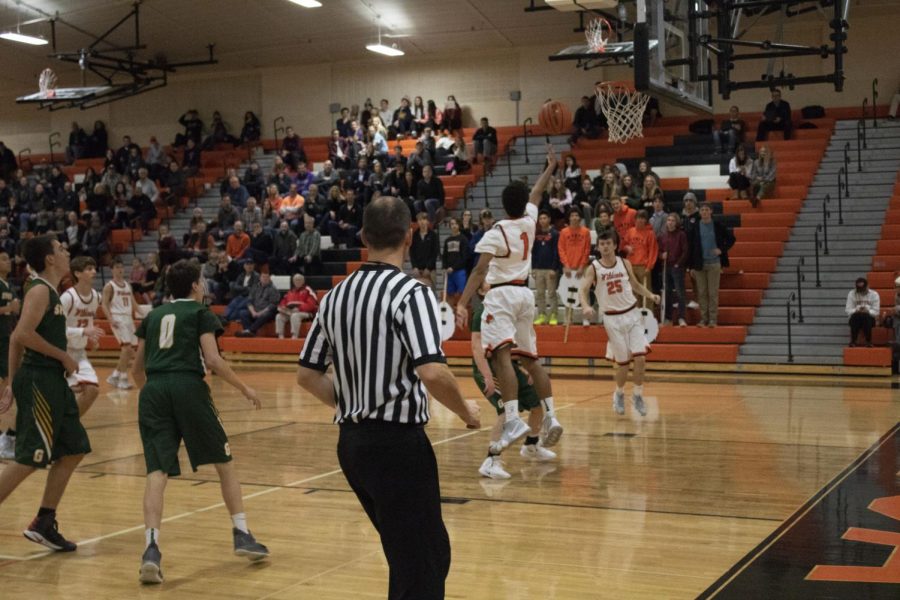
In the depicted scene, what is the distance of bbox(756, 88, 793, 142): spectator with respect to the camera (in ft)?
71.7

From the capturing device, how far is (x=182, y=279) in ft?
18.5

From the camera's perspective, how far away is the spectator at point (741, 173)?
19.9m

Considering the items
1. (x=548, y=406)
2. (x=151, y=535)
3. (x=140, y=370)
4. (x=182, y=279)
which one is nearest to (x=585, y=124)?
(x=548, y=406)

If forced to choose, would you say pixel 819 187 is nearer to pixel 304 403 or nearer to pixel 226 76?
pixel 304 403

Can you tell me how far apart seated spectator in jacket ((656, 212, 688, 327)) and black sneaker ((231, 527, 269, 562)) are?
12.1 m

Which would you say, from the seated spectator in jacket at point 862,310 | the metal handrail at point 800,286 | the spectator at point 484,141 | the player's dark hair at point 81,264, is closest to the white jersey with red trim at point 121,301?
the player's dark hair at point 81,264

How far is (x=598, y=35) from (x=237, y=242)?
29.4 ft

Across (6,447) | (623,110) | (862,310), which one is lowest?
(6,447)

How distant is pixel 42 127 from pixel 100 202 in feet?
27.2

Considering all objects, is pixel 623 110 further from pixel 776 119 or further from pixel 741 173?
pixel 776 119

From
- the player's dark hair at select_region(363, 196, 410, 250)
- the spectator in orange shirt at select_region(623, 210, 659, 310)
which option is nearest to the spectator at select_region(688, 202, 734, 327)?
the spectator in orange shirt at select_region(623, 210, 659, 310)

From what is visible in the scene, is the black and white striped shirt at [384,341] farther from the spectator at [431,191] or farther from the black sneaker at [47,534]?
the spectator at [431,191]

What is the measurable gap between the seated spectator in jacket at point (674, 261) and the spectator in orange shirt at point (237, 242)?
9.10 m

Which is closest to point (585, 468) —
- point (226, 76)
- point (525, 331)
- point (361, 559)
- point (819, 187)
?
point (525, 331)
